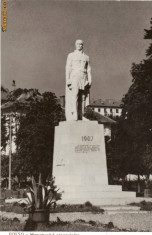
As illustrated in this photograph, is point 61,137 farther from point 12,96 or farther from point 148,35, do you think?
point 12,96

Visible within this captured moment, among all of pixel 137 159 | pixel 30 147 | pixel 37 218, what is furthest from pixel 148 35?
pixel 37 218

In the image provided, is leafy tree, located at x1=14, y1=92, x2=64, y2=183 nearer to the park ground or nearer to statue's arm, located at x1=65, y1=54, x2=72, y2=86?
statue's arm, located at x1=65, y1=54, x2=72, y2=86

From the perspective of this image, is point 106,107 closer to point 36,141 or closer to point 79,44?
point 36,141

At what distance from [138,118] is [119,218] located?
798 inches

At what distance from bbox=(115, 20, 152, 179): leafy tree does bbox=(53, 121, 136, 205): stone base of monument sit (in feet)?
40.1

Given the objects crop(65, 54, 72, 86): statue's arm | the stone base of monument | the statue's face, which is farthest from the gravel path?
the statue's face

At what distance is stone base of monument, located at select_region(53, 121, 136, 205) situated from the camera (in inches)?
834

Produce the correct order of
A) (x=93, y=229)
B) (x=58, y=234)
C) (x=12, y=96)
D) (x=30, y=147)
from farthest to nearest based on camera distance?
(x=30, y=147)
(x=12, y=96)
(x=93, y=229)
(x=58, y=234)

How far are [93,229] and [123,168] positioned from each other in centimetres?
3388


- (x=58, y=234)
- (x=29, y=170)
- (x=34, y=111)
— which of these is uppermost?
(x=34, y=111)

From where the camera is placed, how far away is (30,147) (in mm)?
47188

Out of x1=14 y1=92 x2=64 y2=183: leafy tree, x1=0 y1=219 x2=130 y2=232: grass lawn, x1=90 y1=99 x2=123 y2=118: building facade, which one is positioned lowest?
x1=0 y1=219 x2=130 y2=232: grass lawn

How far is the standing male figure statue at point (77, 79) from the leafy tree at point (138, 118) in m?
11.1

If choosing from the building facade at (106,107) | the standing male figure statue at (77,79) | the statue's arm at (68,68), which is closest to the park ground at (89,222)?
the standing male figure statue at (77,79)
